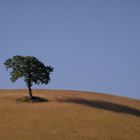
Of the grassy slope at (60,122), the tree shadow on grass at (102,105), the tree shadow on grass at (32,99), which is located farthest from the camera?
the tree shadow on grass at (102,105)

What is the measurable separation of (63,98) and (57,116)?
46.6ft

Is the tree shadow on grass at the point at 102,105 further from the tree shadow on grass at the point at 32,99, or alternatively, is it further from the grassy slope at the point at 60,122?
the tree shadow on grass at the point at 32,99

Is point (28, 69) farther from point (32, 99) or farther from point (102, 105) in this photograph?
point (102, 105)

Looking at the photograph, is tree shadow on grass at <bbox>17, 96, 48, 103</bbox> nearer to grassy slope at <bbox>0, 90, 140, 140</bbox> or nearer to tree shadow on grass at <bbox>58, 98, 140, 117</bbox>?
grassy slope at <bbox>0, 90, 140, 140</bbox>

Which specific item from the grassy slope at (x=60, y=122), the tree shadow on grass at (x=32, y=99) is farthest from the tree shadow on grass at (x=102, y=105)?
the tree shadow on grass at (x=32, y=99)

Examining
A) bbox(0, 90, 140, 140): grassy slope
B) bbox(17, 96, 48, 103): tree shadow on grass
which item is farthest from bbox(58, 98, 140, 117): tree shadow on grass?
bbox(17, 96, 48, 103): tree shadow on grass

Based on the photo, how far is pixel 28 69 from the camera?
55.2 metres

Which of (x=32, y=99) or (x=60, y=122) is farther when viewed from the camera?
(x=32, y=99)

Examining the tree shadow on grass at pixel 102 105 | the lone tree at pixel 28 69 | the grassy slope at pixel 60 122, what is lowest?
the grassy slope at pixel 60 122

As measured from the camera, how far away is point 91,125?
41.5 metres

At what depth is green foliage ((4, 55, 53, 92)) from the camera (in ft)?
182

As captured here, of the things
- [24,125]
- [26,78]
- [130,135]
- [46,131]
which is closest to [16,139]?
[46,131]

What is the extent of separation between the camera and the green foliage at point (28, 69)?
5544cm

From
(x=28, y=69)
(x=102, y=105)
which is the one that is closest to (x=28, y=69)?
(x=28, y=69)
